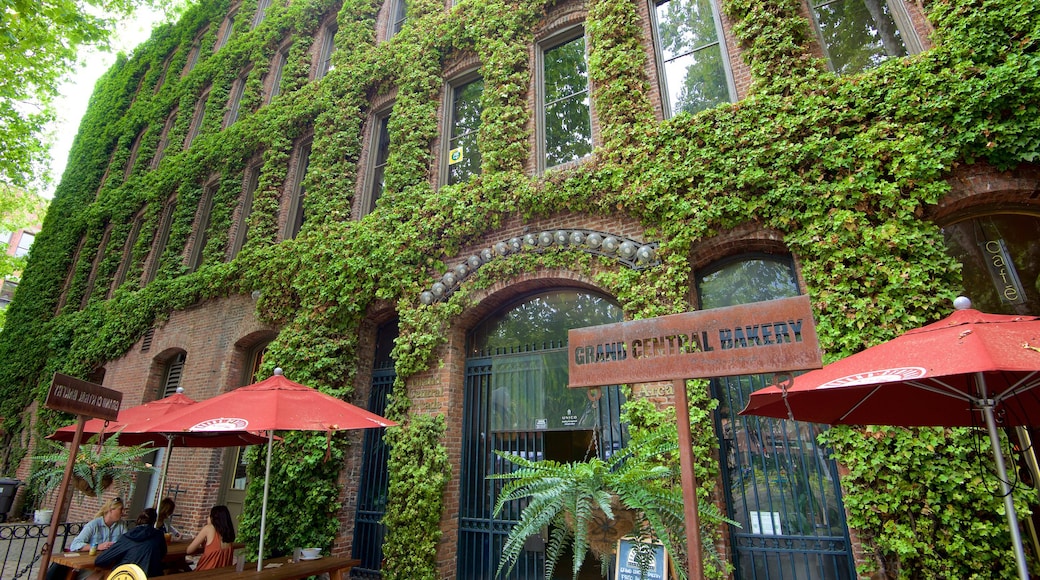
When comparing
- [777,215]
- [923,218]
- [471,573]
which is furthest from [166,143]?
[923,218]

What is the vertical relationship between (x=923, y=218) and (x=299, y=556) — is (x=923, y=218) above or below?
above

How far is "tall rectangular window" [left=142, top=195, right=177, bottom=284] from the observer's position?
1352cm

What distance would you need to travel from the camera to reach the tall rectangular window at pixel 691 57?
683 centimetres

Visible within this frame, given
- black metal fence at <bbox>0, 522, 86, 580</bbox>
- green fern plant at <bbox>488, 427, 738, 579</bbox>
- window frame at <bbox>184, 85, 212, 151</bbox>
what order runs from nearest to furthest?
green fern plant at <bbox>488, 427, 738, 579</bbox> < black metal fence at <bbox>0, 522, 86, 580</bbox> < window frame at <bbox>184, 85, 212, 151</bbox>

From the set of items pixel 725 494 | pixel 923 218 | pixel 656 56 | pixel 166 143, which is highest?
pixel 166 143

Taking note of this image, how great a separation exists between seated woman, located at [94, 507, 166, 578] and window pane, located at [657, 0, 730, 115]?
25.4 ft

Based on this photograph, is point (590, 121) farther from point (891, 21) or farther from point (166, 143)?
point (166, 143)

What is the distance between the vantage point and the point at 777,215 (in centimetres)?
538

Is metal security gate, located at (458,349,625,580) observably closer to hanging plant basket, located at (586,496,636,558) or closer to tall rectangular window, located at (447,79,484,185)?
hanging plant basket, located at (586,496,636,558)

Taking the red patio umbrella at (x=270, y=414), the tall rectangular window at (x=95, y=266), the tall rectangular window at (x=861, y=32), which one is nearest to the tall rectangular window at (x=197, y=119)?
the tall rectangular window at (x=95, y=266)

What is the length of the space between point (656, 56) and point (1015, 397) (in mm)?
5932

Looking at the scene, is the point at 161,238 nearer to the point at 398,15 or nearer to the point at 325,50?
the point at 325,50

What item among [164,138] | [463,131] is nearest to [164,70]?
[164,138]

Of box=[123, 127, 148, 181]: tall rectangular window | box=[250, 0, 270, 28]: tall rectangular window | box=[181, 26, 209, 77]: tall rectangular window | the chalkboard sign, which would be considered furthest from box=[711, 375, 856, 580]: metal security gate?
box=[181, 26, 209, 77]: tall rectangular window
